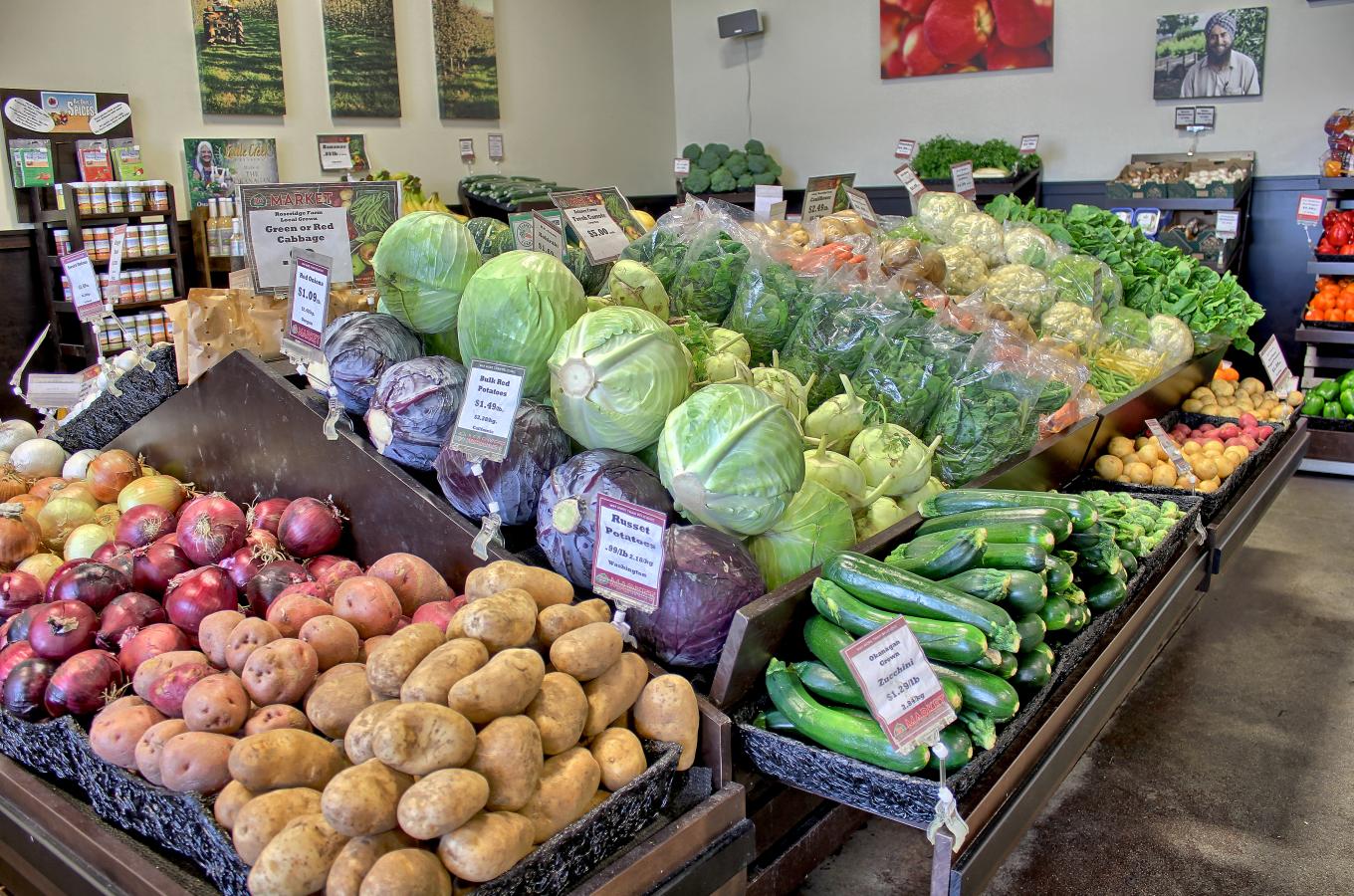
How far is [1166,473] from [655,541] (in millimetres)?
2293

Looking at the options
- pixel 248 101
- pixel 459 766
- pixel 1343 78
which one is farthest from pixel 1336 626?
pixel 248 101

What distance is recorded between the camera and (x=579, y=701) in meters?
1.37

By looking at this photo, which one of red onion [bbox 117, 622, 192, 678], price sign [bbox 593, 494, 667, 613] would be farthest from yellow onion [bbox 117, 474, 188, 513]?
price sign [bbox 593, 494, 667, 613]

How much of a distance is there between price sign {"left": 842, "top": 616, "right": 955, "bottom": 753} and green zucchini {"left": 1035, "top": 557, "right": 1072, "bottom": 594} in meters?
0.44

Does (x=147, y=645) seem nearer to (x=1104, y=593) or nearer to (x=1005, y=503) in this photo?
(x=1005, y=503)

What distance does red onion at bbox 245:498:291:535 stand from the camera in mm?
2062

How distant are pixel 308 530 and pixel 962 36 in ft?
24.8

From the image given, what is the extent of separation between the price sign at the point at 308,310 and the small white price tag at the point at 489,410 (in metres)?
0.56

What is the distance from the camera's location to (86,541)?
2238 millimetres

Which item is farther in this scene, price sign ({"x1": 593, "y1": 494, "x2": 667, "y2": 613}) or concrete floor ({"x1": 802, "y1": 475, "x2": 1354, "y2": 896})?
concrete floor ({"x1": 802, "y1": 475, "x2": 1354, "y2": 896})

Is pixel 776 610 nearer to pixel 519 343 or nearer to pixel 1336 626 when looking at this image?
pixel 519 343

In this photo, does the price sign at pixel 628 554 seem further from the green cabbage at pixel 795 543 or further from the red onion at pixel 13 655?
the red onion at pixel 13 655

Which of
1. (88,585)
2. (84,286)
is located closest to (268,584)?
(88,585)

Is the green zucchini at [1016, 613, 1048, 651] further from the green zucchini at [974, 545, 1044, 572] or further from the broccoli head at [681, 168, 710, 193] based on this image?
the broccoli head at [681, 168, 710, 193]
